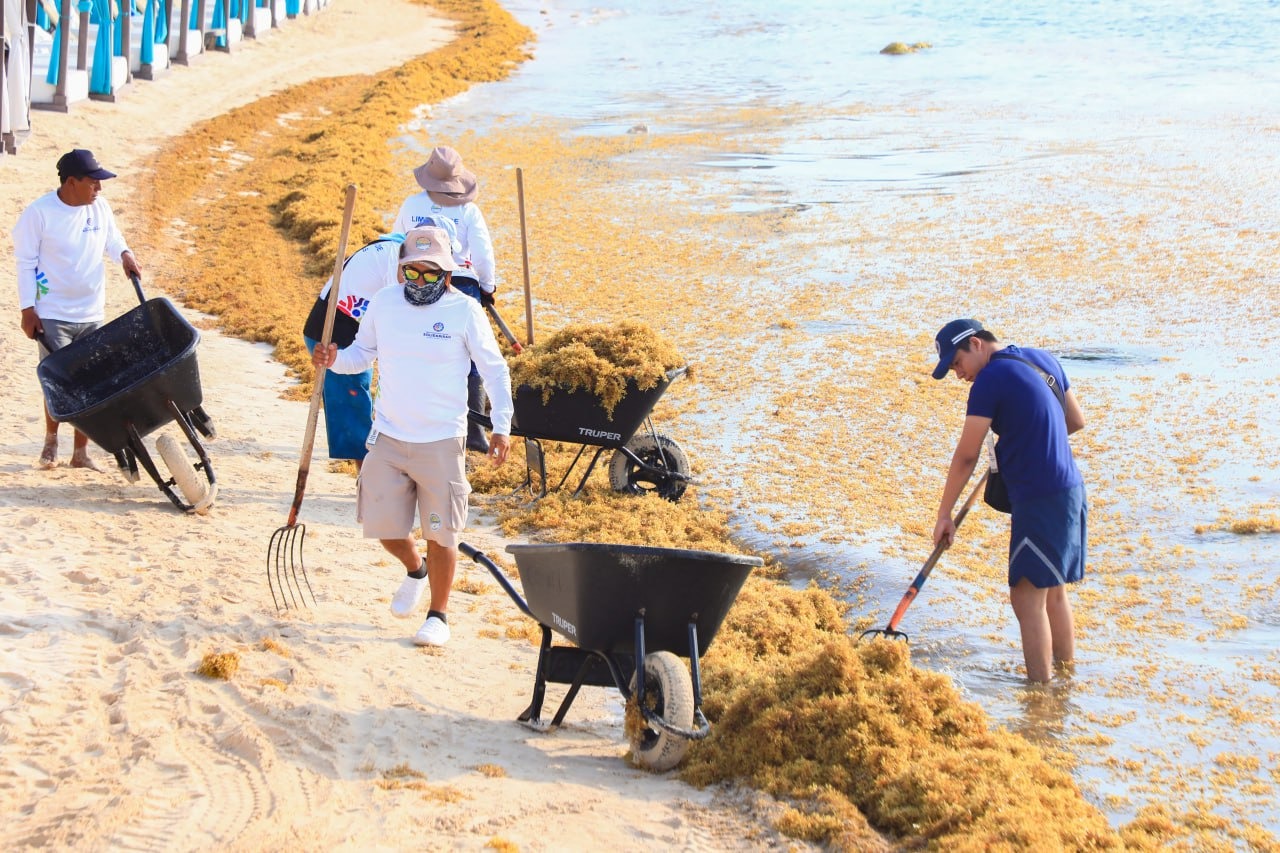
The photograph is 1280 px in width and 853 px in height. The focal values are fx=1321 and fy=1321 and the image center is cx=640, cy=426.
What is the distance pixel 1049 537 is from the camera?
5125 millimetres

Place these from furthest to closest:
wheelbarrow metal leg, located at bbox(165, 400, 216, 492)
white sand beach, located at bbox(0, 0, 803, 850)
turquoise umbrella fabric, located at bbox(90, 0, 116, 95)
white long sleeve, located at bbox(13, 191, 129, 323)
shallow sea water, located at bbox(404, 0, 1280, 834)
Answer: turquoise umbrella fabric, located at bbox(90, 0, 116, 95) → white long sleeve, located at bbox(13, 191, 129, 323) → wheelbarrow metal leg, located at bbox(165, 400, 216, 492) → shallow sea water, located at bbox(404, 0, 1280, 834) → white sand beach, located at bbox(0, 0, 803, 850)

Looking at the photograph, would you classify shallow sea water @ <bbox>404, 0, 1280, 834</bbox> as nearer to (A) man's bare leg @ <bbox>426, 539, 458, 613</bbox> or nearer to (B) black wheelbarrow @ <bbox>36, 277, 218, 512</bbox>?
(A) man's bare leg @ <bbox>426, 539, 458, 613</bbox>

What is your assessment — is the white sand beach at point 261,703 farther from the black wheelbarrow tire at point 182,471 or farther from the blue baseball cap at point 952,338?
the blue baseball cap at point 952,338

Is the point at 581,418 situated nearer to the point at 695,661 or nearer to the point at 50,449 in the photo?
the point at 695,661

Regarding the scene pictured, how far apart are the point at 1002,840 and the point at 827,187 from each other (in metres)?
14.4

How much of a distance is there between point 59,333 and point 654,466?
319 centimetres

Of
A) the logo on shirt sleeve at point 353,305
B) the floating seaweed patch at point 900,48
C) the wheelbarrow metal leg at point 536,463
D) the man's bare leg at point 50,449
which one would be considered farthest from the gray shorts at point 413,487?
the floating seaweed patch at point 900,48

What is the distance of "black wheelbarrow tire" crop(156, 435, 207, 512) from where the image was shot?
21.3 feet

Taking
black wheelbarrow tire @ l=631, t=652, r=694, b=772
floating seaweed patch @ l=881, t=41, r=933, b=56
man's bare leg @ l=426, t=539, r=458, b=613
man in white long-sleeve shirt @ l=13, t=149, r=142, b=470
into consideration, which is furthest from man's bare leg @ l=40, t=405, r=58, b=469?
floating seaweed patch @ l=881, t=41, r=933, b=56

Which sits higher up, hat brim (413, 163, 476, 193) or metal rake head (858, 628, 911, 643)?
hat brim (413, 163, 476, 193)

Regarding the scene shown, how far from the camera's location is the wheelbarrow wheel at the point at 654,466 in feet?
24.2

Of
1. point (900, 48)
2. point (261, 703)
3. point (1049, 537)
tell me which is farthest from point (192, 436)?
point (900, 48)

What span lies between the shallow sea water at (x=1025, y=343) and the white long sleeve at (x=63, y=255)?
356cm

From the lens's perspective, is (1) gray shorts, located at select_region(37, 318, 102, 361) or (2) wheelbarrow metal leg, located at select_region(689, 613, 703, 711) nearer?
(2) wheelbarrow metal leg, located at select_region(689, 613, 703, 711)
